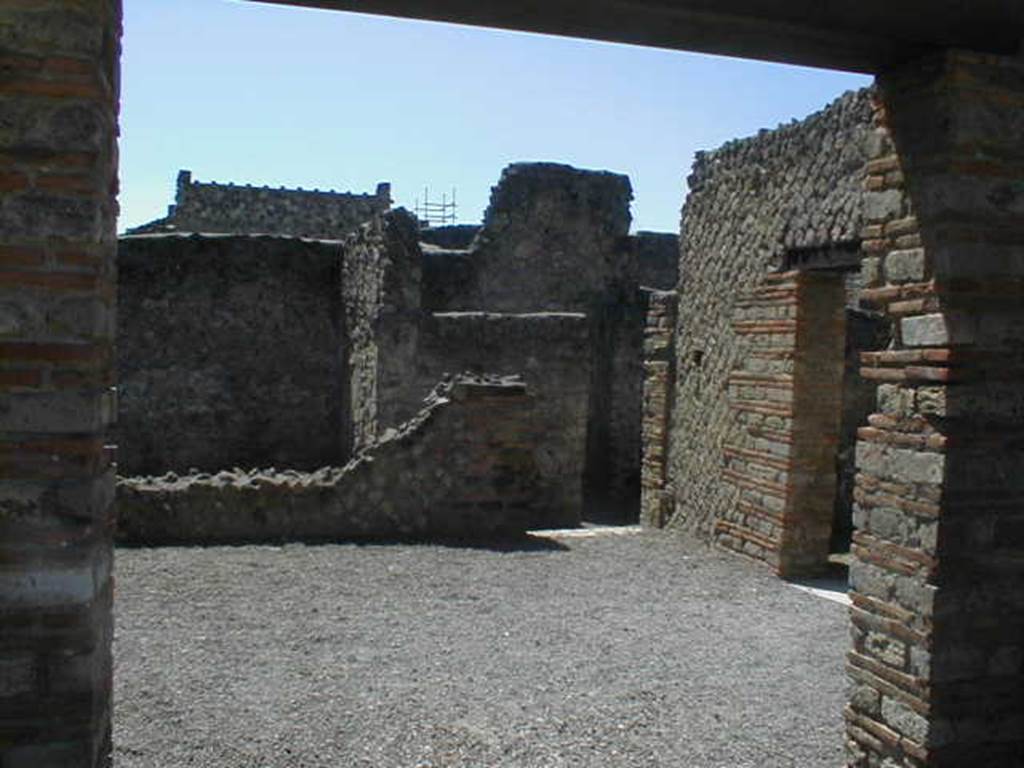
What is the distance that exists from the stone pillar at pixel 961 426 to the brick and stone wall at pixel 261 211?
20.2 meters

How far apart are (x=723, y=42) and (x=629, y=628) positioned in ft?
13.8

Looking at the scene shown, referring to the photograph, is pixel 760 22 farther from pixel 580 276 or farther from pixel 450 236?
pixel 450 236

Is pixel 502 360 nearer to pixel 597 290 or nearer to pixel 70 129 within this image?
pixel 597 290

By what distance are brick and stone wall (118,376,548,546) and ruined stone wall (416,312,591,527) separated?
1.19 m

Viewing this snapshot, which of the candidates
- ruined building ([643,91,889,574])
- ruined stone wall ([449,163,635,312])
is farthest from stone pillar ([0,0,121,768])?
ruined stone wall ([449,163,635,312])

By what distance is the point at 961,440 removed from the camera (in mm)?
3930

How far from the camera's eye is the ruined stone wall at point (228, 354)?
13750 millimetres

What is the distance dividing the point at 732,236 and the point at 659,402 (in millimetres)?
2269

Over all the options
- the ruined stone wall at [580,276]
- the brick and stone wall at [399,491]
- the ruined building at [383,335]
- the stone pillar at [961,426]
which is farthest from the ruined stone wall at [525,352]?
the stone pillar at [961,426]

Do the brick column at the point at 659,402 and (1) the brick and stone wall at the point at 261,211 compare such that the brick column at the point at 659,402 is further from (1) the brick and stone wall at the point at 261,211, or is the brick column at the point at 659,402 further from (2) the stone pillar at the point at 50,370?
(1) the brick and stone wall at the point at 261,211

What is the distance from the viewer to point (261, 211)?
24.7 metres

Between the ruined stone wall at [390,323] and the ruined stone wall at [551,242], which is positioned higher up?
the ruined stone wall at [551,242]

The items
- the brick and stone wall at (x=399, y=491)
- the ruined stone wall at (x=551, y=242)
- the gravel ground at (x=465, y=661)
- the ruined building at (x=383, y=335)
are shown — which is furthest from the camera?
the ruined stone wall at (x=551, y=242)

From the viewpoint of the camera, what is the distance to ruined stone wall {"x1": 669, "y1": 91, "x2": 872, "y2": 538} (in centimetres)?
777
